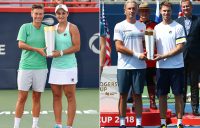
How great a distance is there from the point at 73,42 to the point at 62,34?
→ 0.20 m

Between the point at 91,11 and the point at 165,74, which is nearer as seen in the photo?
the point at 165,74

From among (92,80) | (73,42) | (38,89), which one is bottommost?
(92,80)

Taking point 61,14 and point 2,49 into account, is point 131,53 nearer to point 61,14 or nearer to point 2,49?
point 61,14

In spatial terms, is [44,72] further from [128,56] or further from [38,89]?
[128,56]

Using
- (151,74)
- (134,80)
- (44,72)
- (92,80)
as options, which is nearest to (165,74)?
(134,80)

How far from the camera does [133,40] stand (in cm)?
944

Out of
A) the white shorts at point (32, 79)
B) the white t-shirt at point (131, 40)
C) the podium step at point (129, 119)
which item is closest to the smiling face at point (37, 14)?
the white shorts at point (32, 79)

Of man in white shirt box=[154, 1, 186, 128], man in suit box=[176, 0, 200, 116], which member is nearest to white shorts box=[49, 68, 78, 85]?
man in white shirt box=[154, 1, 186, 128]

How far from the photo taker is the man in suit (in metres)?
10.3

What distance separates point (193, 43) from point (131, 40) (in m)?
1.50

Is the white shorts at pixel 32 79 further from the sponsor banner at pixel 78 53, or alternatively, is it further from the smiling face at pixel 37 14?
the sponsor banner at pixel 78 53

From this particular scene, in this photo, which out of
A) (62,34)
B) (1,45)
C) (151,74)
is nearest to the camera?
(62,34)

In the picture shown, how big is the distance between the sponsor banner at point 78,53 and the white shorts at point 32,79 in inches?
240

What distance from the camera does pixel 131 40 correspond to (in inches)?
372
